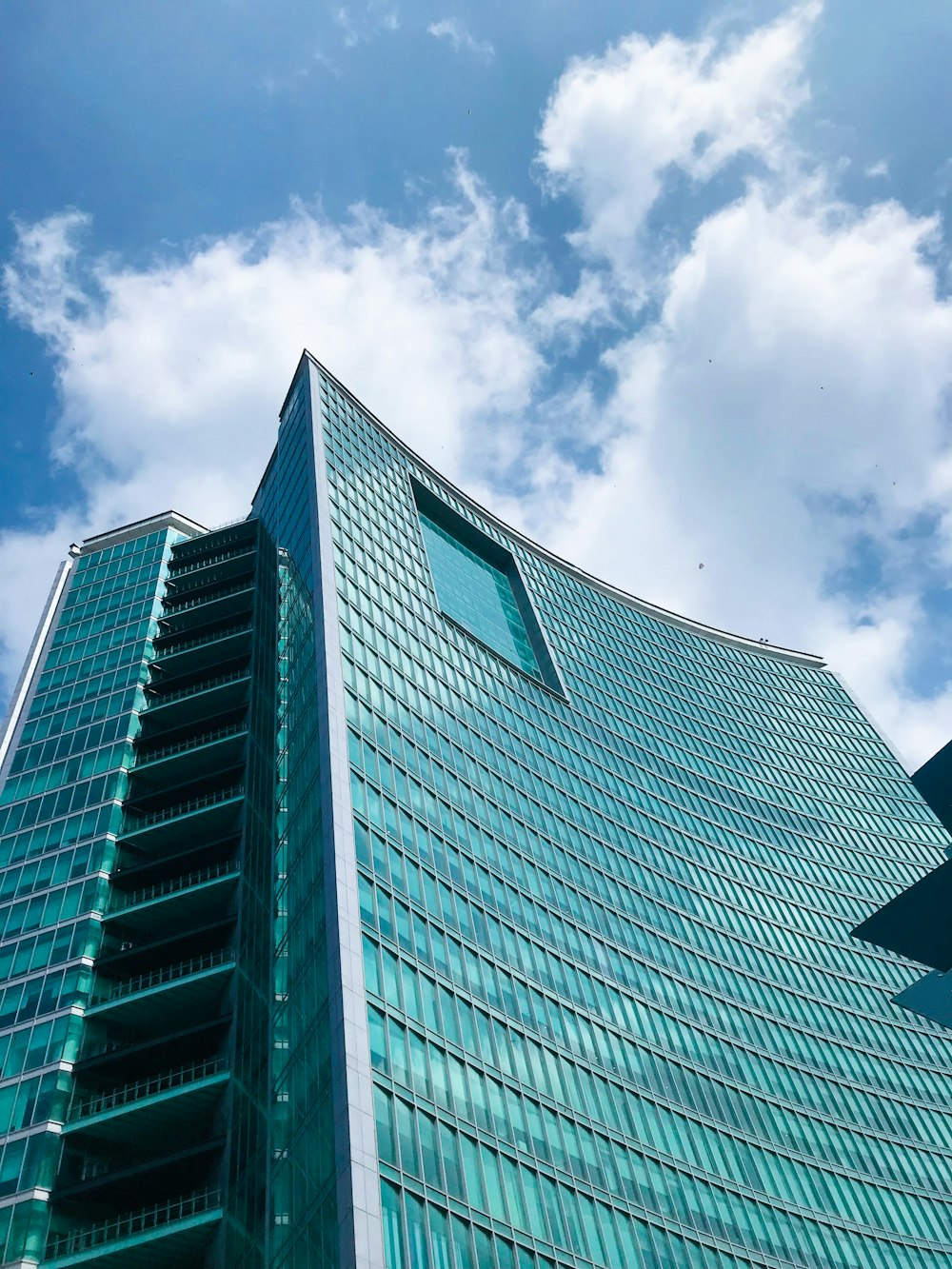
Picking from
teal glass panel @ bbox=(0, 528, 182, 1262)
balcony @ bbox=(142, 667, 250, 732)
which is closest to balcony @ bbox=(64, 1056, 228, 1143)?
teal glass panel @ bbox=(0, 528, 182, 1262)

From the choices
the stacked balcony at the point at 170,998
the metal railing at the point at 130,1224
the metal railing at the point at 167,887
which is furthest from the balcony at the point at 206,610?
the metal railing at the point at 130,1224

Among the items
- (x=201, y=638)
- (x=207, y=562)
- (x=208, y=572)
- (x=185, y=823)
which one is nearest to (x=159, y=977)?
(x=185, y=823)

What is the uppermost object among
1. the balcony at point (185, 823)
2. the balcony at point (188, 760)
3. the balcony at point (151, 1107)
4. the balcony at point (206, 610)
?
the balcony at point (206, 610)

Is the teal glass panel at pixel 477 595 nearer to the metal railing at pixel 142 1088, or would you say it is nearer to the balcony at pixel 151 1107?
the metal railing at pixel 142 1088

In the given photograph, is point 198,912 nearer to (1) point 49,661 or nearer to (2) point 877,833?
(1) point 49,661

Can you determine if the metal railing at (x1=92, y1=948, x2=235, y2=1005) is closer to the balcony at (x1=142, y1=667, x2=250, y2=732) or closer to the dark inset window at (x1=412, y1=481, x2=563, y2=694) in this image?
the balcony at (x1=142, y1=667, x2=250, y2=732)

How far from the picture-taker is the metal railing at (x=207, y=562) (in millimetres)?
74000

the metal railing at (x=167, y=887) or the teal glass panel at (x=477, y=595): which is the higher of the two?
the teal glass panel at (x=477, y=595)

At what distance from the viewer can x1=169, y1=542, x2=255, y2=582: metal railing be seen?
243 feet

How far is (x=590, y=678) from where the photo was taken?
305 feet

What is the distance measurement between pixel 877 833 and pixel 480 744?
52.7 m

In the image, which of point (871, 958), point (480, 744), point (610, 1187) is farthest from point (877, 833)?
point (610, 1187)

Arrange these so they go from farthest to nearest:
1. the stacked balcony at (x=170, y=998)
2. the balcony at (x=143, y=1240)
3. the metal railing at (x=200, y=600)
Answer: the metal railing at (x=200, y=600) → the stacked balcony at (x=170, y=998) → the balcony at (x=143, y=1240)

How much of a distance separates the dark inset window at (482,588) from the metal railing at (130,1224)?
43980 millimetres
